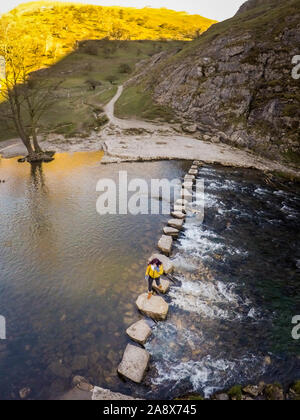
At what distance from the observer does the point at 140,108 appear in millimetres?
64688

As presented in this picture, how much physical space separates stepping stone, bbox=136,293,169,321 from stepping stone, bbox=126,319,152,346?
2.38 ft

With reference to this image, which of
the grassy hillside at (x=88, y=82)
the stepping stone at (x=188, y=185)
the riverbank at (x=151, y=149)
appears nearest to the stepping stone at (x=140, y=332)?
the stepping stone at (x=188, y=185)

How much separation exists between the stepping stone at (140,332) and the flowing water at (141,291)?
1.60 ft

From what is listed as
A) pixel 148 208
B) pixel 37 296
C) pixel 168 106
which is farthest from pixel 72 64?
pixel 37 296

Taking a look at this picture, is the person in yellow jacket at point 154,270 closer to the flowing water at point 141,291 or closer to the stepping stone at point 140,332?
the flowing water at point 141,291

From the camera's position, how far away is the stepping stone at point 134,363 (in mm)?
10523

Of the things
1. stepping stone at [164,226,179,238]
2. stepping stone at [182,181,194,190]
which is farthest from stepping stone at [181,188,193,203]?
stepping stone at [164,226,179,238]

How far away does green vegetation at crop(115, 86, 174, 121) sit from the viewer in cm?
5966

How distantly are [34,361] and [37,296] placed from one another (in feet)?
13.5

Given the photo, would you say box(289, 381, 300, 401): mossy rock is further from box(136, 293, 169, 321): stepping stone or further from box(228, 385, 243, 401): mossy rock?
box(136, 293, 169, 321): stepping stone

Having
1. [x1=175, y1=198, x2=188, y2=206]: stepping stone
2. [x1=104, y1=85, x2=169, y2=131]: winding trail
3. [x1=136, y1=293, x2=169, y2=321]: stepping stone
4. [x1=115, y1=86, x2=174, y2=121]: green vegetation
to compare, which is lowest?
[x1=136, y1=293, x2=169, y2=321]: stepping stone

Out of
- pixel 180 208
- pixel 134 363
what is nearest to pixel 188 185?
pixel 180 208

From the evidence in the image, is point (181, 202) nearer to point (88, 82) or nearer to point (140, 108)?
point (140, 108)

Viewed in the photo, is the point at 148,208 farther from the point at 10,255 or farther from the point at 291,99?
the point at 291,99
